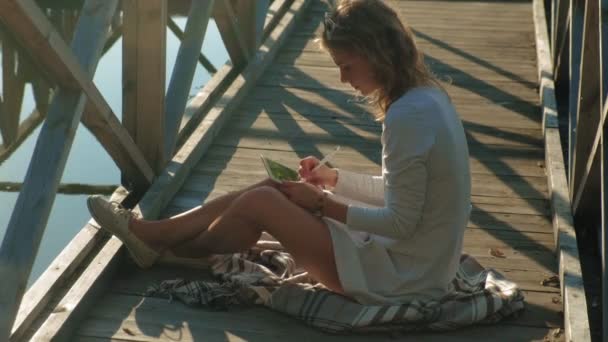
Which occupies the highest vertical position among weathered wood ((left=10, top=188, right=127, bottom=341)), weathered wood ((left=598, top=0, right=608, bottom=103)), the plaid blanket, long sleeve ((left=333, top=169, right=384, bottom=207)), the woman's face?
the woman's face

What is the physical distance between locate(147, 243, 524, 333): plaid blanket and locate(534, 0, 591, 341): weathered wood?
0.55ft

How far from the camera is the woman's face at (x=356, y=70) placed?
327 cm

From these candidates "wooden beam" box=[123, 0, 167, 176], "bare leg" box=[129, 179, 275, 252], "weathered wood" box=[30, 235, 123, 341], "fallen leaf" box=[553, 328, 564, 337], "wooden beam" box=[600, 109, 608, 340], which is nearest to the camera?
"weathered wood" box=[30, 235, 123, 341]

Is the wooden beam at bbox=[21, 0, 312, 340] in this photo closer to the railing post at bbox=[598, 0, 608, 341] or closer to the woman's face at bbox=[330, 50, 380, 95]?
the woman's face at bbox=[330, 50, 380, 95]

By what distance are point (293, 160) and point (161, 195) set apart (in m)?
0.76

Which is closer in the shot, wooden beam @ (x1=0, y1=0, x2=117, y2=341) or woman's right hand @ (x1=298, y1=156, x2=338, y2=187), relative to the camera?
wooden beam @ (x1=0, y1=0, x2=117, y2=341)

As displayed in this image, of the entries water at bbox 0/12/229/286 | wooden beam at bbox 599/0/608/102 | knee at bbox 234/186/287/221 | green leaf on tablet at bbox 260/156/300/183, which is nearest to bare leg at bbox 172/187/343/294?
knee at bbox 234/186/287/221

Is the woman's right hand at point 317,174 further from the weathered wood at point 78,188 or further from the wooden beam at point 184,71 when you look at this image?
the weathered wood at point 78,188

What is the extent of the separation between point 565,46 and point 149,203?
268cm

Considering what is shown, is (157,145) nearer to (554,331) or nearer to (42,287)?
(42,287)

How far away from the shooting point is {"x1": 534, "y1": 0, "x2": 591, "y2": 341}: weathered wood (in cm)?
342

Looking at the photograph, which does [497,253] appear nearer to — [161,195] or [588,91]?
[588,91]

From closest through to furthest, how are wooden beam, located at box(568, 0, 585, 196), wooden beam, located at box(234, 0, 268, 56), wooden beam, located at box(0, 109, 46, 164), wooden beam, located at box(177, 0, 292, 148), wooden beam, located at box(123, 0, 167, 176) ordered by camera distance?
wooden beam, located at box(123, 0, 167, 176), wooden beam, located at box(568, 0, 585, 196), wooden beam, located at box(177, 0, 292, 148), wooden beam, located at box(0, 109, 46, 164), wooden beam, located at box(234, 0, 268, 56)

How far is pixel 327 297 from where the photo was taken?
11.5 ft
